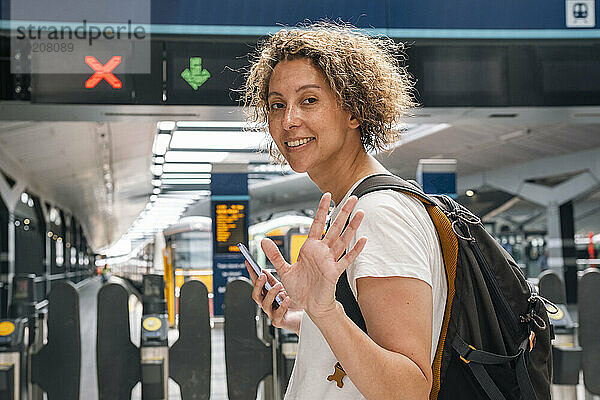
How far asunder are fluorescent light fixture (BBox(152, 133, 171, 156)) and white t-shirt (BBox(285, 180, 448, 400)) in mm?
9709

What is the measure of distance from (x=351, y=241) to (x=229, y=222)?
23.9 ft

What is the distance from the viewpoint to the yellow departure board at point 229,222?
8.41 meters

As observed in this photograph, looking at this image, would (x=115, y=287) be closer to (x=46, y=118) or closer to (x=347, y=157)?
(x=46, y=118)

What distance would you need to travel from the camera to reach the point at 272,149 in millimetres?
1950

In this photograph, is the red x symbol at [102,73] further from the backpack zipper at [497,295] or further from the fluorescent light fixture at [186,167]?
the fluorescent light fixture at [186,167]

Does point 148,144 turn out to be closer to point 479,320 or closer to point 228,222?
point 228,222

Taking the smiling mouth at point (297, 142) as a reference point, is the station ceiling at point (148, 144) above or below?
above

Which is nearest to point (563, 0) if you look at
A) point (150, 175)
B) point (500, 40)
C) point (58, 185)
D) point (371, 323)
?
point (500, 40)

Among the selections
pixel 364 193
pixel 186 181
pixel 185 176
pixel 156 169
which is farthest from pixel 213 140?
pixel 364 193

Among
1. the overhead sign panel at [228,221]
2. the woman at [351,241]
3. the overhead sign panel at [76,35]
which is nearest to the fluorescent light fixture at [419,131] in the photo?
the overhead sign panel at [228,221]

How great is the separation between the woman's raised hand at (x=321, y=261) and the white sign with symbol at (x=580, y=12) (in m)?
3.52

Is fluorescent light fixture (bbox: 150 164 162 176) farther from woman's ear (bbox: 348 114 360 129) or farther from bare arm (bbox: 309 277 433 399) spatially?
bare arm (bbox: 309 277 433 399)

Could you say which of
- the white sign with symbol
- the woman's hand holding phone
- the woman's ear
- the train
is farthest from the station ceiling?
the woman's ear

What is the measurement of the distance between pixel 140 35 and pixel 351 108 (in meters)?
2.74
